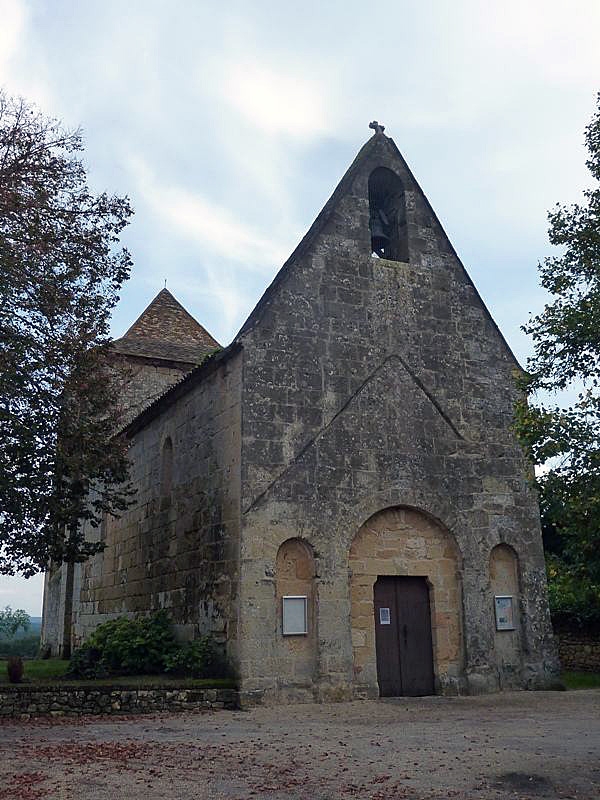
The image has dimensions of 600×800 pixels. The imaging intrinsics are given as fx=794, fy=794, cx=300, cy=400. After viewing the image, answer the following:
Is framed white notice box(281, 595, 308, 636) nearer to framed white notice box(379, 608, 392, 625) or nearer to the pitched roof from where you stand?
framed white notice box(379, 608, 392, 625)

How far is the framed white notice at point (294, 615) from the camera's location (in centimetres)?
1354

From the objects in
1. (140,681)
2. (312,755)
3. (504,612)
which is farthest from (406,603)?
(312,755)

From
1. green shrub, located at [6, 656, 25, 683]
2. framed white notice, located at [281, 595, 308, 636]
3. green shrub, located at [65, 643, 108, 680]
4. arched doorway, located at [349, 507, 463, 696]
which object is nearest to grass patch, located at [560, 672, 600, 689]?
arched doorway, located at [349, 507, 463, 696]

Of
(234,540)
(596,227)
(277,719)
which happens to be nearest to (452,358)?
(596,227)

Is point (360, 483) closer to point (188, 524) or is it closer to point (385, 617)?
point (385, 617)

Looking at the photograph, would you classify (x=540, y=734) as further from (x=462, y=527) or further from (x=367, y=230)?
(x=367, y=230)

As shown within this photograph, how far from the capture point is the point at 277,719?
37.9 ft

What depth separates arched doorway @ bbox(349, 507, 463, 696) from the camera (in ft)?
47.5

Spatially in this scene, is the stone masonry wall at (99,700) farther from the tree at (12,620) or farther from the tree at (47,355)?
the tree at (12,620)

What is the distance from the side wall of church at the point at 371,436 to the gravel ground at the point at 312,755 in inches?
88.3

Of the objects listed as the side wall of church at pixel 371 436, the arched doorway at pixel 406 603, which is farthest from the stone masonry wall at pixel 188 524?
the arched doorway at pixel 406 603

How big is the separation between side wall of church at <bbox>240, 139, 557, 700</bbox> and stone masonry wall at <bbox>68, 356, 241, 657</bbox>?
620mm

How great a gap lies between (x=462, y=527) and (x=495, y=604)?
164cm

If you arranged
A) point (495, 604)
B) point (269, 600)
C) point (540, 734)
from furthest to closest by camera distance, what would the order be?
point (495, 604)
point (269, 600)
point (540, 734)
